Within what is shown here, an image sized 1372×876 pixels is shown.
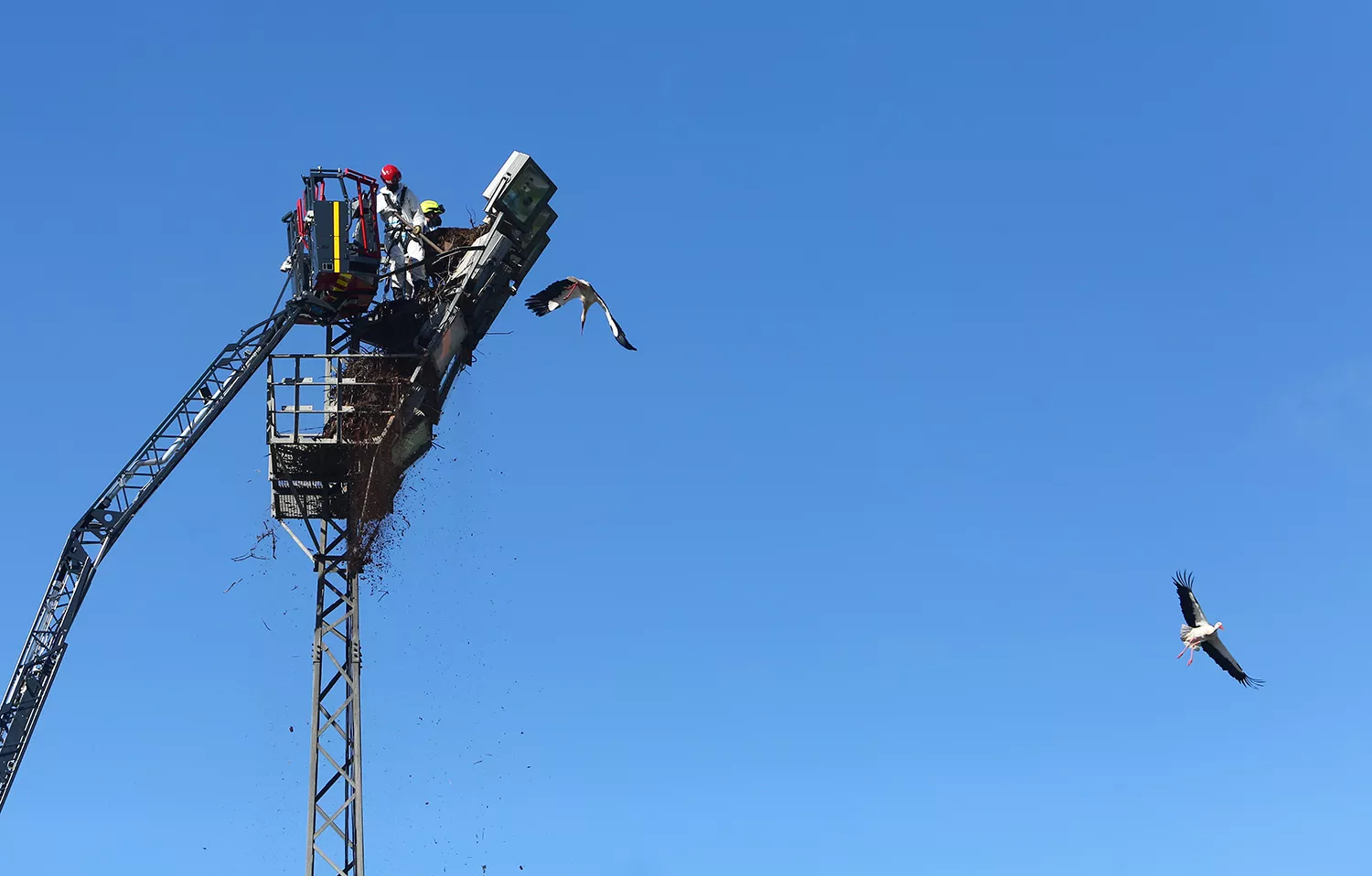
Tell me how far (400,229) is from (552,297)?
347 centimetres

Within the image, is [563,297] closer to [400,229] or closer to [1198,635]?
[400,229]

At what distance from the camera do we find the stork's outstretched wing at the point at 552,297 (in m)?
45.5

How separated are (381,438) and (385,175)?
5.79m

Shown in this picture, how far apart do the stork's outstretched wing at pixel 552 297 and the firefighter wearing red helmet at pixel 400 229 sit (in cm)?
241

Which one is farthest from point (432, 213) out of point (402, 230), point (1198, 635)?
point (1198, 635)

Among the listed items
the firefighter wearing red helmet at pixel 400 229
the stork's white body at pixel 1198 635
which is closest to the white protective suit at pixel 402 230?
the firefighter wearing red helmet at pixel 400 229

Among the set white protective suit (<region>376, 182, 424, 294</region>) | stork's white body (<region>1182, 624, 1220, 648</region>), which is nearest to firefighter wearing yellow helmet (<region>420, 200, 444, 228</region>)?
white protective suit (<region>376, 182, 424, 294</region>)

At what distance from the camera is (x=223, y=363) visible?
45.0m

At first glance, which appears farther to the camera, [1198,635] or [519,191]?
[1198,635]

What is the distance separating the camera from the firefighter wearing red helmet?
4534 centimetres

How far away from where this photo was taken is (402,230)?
45.5 metres

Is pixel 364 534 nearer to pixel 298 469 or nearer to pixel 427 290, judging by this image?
pixel 298 469

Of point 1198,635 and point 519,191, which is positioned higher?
point 519,191

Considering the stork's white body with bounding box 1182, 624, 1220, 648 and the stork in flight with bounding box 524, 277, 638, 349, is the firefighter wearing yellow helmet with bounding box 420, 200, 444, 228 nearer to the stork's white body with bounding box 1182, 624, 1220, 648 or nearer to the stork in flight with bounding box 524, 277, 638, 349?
the stork in flight with bounding box 524, 277, 638, 349
